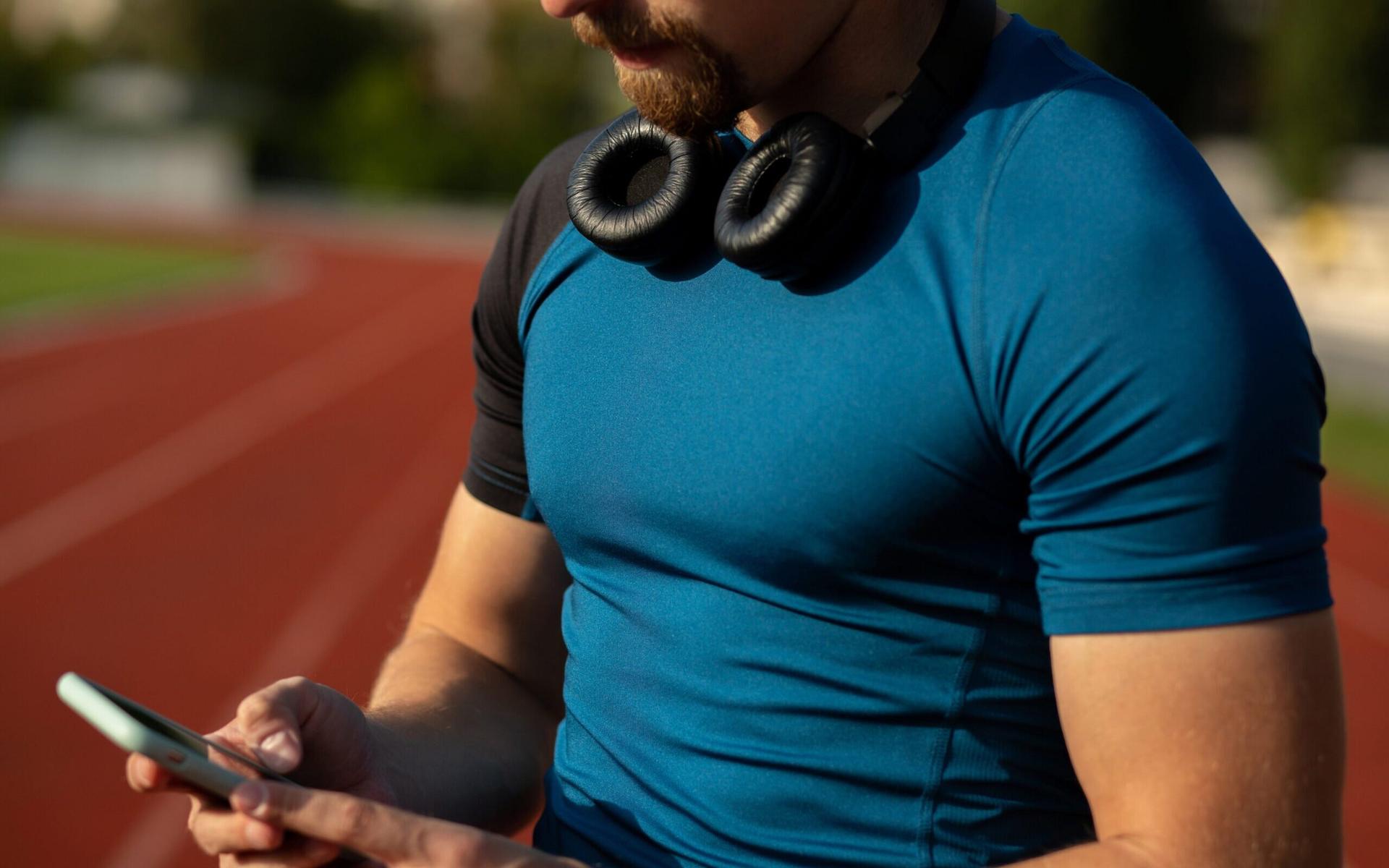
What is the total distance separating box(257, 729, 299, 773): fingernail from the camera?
1.48 m

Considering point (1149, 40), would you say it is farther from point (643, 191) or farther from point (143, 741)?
point (143, 741)

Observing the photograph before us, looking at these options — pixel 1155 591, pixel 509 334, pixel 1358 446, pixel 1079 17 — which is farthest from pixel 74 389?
pixel 1079 17

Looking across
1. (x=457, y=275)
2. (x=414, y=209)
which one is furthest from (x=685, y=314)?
(x=414, y=209)

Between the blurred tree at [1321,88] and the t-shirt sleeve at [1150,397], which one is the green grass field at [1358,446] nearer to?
the t-shirt sleeve at [1150,397]

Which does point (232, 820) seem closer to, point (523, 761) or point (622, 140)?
point (523, 761)

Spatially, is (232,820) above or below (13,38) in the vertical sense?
below

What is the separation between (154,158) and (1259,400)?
148 ft

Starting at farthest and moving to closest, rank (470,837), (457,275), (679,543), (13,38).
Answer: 1. (13,38)
2. (457,275)
3. (679,543)
4. (470,837)

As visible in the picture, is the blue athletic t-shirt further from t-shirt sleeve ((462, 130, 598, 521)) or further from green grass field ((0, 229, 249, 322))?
green grass field ((0, 229, 249, 322))

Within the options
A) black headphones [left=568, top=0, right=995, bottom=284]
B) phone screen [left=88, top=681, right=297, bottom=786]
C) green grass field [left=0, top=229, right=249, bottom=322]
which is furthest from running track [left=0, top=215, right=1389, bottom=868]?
black headphones [left=568, top=0, right=995, bottom=284]

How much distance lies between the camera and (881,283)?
54.4 inches

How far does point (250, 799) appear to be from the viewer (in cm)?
128

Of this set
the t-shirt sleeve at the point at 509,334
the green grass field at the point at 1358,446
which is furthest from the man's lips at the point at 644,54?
the green grass field at the point at 1358,446

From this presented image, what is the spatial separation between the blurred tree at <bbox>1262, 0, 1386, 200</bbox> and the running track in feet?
55.2
